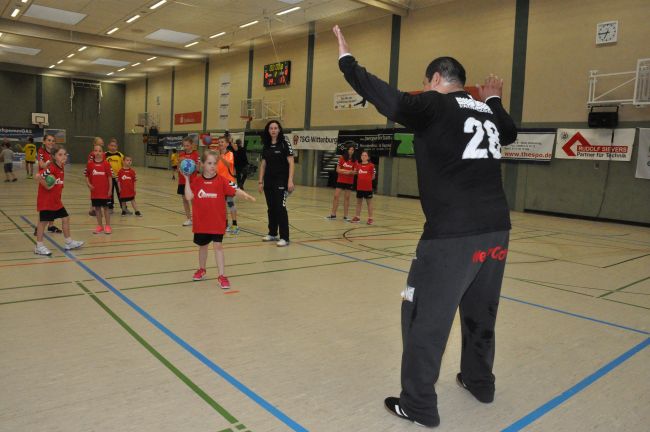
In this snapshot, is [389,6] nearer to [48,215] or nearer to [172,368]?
[48,215]

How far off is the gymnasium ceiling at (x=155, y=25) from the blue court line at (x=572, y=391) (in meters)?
15.9

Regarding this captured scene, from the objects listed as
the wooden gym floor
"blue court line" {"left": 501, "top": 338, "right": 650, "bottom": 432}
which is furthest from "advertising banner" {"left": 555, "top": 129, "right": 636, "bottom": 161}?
"blue court line" {"left": 501, "top": 338, "right": 650, "bottom": 432}

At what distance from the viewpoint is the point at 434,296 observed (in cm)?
240

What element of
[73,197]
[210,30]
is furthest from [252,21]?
[73,197]

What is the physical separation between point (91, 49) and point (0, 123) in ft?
37.8

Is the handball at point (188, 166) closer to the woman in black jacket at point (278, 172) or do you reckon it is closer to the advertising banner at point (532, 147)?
the woman in black jacket at point (278, 172)

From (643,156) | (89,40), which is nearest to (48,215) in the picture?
(643,156)

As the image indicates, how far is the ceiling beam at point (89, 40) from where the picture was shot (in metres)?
23.3

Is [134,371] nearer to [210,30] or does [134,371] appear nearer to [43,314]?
[43,314]

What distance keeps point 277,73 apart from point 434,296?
77.7 ft

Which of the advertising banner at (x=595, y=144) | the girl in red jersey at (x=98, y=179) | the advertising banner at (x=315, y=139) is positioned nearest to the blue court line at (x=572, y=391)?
the girl in red jersey at (x=98, y=179)

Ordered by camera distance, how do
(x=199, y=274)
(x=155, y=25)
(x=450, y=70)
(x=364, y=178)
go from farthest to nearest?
(x=155, y=25) → (x=364, y=178) → (x=199, y=274) → (x=450, y=70)

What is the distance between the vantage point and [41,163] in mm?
6250

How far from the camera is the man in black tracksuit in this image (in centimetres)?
234
